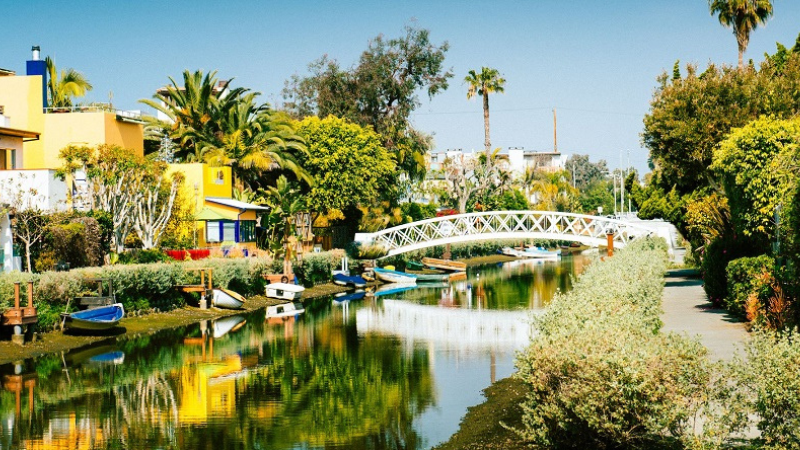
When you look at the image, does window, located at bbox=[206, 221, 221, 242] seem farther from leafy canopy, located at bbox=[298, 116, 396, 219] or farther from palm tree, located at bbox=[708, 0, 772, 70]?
palm tree, located at bbox=[708, 0, 772, 70]

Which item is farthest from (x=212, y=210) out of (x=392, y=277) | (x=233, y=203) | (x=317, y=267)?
(x=392, y=277)

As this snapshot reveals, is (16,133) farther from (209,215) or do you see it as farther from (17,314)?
(17,314)

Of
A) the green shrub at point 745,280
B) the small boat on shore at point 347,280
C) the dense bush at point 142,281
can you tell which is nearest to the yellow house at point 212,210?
the dense bush at point 142,281

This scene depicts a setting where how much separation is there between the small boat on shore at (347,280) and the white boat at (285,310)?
9.54m

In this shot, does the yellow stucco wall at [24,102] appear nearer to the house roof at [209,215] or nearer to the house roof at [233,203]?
the house roof at [209,215]

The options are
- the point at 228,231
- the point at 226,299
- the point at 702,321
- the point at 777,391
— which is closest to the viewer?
the point at 777,391

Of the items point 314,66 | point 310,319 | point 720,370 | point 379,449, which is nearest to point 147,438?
point 379,449

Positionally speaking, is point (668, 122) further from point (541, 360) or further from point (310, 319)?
point (541, 360)

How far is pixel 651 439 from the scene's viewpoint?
488 inches

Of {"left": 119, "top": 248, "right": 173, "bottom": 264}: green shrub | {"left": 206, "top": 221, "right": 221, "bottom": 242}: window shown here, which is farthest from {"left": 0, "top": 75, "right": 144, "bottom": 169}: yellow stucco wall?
{"left": 119, "top": 248, "right": 173, "bottom": 264}: green shrub

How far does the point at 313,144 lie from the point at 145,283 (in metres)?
28.9

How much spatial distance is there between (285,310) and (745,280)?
86.3 feet

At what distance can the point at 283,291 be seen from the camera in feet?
165

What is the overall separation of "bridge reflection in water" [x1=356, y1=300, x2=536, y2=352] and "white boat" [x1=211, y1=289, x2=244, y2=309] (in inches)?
221
